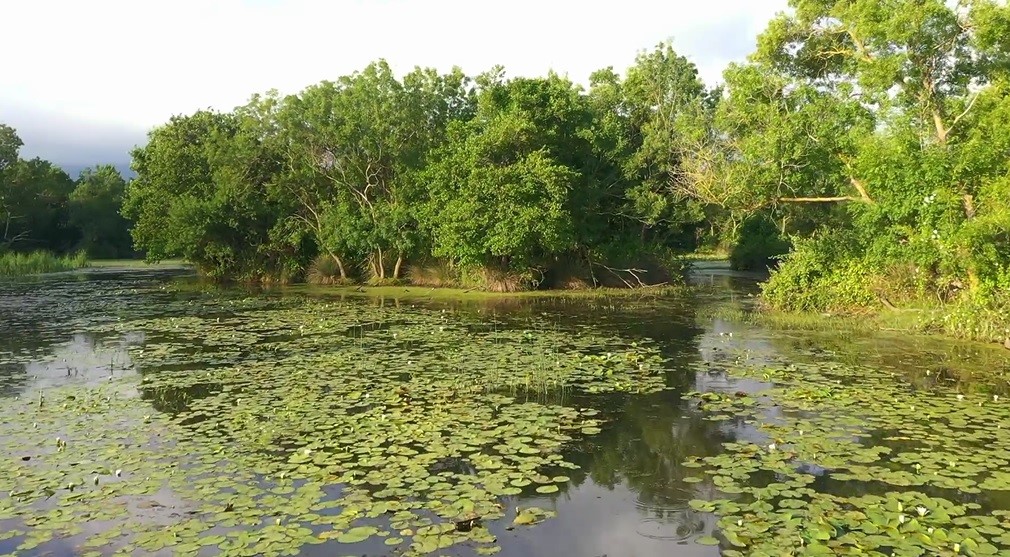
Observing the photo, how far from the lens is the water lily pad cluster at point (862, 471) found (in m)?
5.63

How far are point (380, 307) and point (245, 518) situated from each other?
16.2 metres

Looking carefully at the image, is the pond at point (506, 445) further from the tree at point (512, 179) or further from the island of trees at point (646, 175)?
the tree at point (512, 179)

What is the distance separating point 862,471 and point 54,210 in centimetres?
6242

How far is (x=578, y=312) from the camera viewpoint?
2064cm

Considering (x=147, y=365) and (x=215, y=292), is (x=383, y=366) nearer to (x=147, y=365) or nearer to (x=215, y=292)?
(x=147, y=365)

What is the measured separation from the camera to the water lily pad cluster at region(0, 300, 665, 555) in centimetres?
596

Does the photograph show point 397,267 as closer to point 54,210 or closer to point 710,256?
point 710,256

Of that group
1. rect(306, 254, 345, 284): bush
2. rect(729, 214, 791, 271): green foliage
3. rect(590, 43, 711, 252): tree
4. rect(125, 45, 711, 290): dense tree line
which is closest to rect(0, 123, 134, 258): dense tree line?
rect(125, 45, 711, 290): dense tree line

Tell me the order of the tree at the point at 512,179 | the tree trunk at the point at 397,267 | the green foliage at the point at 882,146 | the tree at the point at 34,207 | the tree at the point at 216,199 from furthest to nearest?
the tree at the point at 34,207 < the tree at the point at 216,199 < the tree trunk at the point at 397,267 < the tree at the point at 512,179 < the green foliage at the point at 882,146

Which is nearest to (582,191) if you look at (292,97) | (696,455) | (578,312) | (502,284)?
(502,284)

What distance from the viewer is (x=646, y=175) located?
27547 mm

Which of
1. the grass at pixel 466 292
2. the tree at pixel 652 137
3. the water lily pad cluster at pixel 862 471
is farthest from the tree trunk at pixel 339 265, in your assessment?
the water lily pad cluster at pixel 862 471

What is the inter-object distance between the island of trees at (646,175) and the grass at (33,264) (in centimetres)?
860

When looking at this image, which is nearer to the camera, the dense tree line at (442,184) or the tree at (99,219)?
the dense tree line at (442,184)
